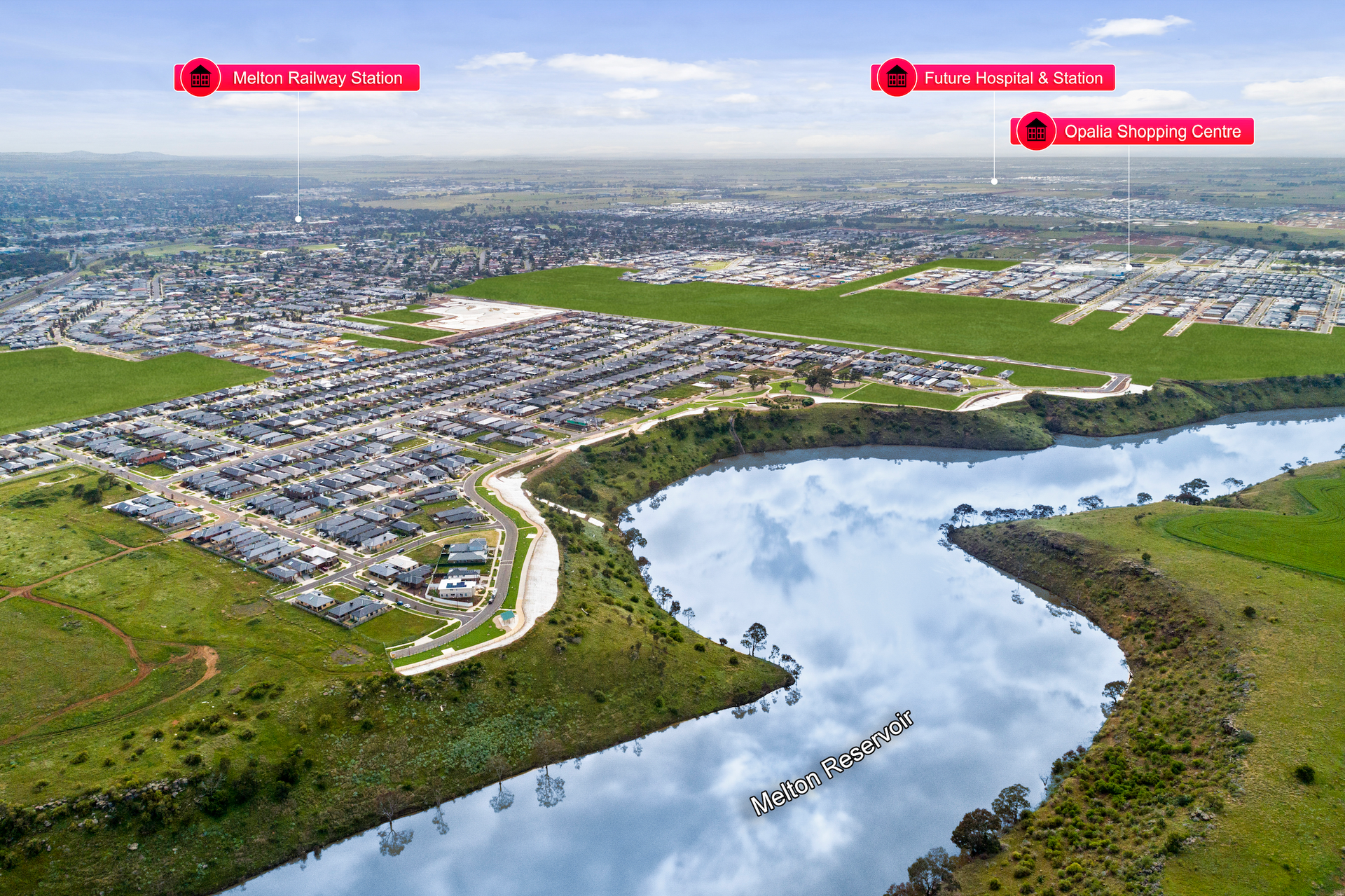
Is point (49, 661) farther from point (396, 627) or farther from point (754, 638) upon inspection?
point (754, 638)

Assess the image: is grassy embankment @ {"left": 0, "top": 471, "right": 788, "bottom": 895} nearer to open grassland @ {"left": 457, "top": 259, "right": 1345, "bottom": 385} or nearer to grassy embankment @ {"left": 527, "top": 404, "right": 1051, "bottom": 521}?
grassy embankment @ {"left": 527, "top": 404, "right": 1051, "bottom": 521}

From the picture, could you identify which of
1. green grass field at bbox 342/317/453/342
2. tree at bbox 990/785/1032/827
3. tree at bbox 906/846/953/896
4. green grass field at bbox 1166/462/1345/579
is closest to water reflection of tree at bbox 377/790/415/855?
tree at bbox 906/846/953/896

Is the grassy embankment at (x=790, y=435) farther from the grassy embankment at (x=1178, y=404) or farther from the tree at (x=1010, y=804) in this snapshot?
the tree at (x=1010, y=804)

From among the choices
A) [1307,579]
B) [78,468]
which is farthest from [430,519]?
[1307,579]

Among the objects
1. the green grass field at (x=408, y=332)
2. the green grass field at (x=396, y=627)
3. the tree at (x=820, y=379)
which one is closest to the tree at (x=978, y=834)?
the green grass field at (x=396, y=627)

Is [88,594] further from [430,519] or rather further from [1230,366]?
[1230,366]
